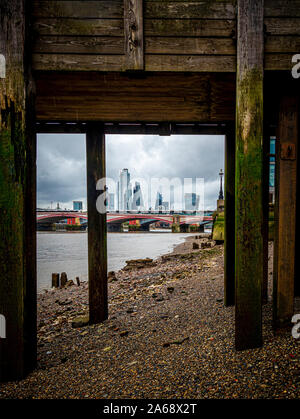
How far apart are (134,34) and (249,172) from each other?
1.84m

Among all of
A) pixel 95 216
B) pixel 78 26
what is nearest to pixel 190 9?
pixel 78 26

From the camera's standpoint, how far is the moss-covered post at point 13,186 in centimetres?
229

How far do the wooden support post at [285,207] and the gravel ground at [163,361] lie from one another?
1.11 feet

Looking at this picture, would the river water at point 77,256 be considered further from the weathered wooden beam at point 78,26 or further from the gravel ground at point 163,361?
the weathered wooden beam at point 78,26

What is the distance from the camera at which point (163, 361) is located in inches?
98.2

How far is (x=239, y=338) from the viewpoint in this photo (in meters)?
2.41

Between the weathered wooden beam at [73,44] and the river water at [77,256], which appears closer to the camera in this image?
the weathered wooden beam at [73,44]

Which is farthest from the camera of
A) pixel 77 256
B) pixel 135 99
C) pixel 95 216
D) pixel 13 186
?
pixel 77 256

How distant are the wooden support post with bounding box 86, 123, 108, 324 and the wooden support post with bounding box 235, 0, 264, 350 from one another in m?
2.27

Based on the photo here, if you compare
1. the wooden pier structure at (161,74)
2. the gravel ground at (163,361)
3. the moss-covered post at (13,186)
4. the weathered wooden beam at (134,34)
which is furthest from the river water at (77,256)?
the weathered wooden beam at (134,34)

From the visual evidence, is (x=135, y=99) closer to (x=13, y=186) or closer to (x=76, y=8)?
(x=76, y=8)

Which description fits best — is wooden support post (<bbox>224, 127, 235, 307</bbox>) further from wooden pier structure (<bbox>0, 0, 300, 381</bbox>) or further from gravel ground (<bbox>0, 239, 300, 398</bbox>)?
wooden pier structure (<bbox>0, 0, 300, 381</bbox>)

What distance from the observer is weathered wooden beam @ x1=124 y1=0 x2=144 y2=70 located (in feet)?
7.71

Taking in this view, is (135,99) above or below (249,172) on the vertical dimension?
above
